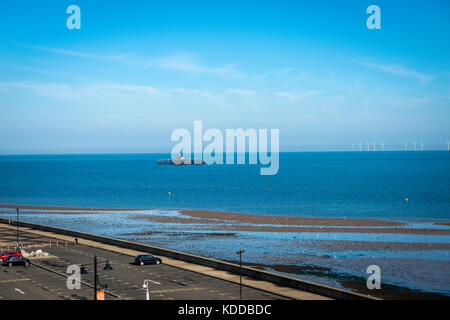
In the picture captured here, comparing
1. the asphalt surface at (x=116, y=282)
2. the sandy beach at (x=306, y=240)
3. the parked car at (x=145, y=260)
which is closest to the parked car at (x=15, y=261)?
the asphalt surface at (x=116, y=282)

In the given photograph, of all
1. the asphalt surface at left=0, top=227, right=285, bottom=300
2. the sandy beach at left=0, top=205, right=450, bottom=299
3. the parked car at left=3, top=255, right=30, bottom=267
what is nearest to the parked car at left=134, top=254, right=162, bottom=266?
the asphalt surface at left=0, top=227, right=285, bottom=300

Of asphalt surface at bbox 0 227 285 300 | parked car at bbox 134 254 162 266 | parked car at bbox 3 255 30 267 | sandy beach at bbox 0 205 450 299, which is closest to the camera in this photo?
asphalt surface at bbox 0 227 285 300

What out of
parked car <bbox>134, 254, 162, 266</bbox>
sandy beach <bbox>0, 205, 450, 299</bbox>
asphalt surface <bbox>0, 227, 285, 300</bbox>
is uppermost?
parked car <bbox>134, 254, 162, 266</bbox>

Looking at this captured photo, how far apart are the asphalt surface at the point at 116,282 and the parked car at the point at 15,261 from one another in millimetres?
473

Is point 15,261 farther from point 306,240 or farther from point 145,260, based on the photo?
point 306,240

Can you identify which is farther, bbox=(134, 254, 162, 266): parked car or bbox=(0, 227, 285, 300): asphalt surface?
bbox=(134, 254, 162, 266): parked car

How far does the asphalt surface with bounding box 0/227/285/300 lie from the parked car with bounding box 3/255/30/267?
0.47 m

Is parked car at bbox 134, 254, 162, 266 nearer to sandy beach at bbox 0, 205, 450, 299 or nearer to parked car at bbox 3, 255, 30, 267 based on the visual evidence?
sandy beach at bbox 0, 205, 450, 299

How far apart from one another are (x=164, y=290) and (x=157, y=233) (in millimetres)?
40322

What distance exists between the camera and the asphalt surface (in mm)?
39844

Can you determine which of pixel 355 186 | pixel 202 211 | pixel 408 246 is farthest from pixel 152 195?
pixel 408 246

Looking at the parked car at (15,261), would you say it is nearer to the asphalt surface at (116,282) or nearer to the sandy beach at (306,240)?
the asphalt surface at (116,282)

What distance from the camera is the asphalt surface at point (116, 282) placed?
39.8 m

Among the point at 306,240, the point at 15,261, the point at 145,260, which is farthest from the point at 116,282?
the point at 306,240
